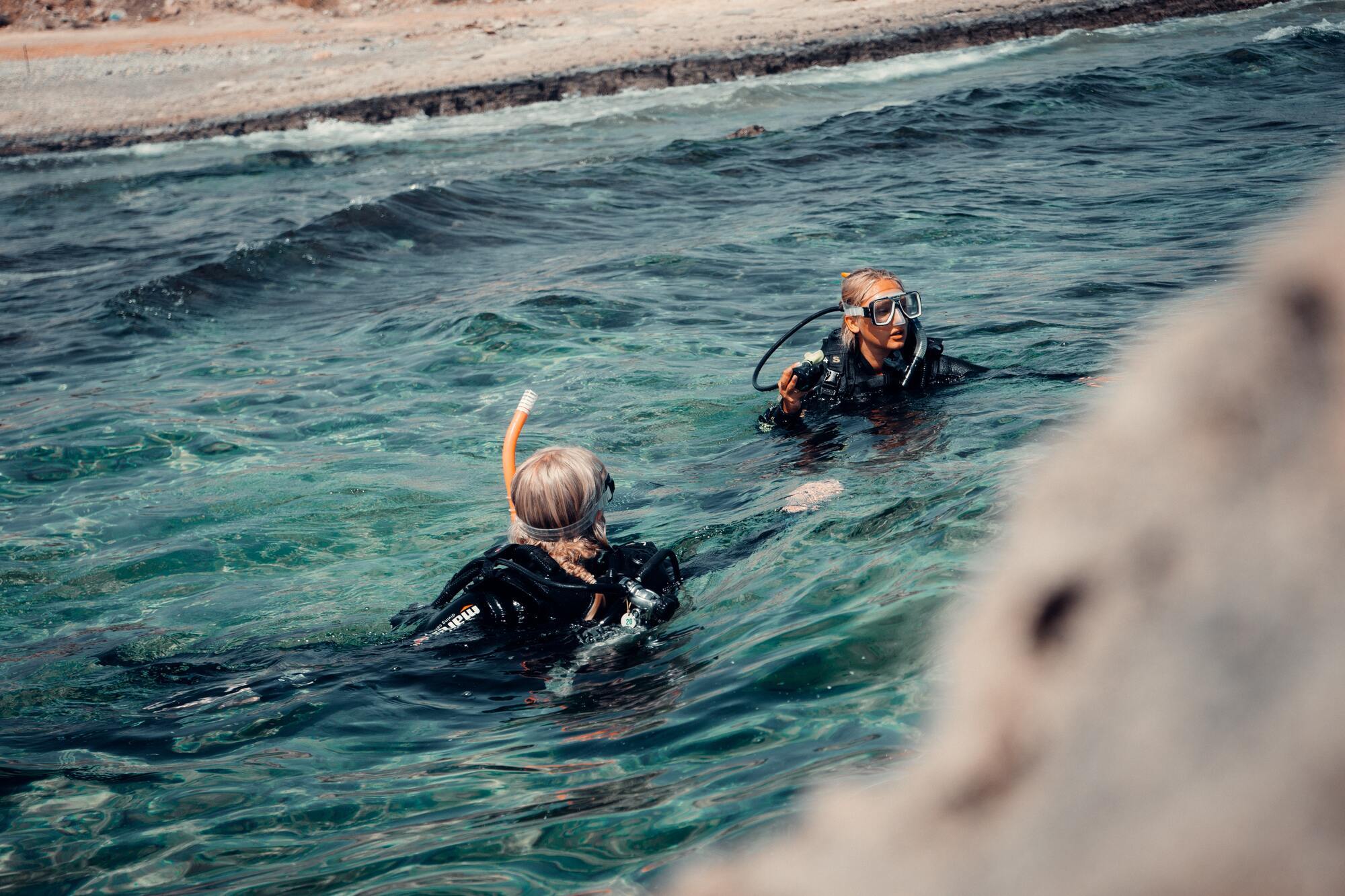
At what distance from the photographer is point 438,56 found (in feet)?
88.4

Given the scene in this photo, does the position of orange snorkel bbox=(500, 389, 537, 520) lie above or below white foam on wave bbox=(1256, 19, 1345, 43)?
below

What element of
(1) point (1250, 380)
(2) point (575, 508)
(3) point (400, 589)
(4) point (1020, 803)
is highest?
(1) point (1250, 380)

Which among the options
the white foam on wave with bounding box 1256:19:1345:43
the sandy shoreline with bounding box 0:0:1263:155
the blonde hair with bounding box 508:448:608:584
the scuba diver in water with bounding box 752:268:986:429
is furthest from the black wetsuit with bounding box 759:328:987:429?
the sandy shoreline with bounding box 0:0:1263:155

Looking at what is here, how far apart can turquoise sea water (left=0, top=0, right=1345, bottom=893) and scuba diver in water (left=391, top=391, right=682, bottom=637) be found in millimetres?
123

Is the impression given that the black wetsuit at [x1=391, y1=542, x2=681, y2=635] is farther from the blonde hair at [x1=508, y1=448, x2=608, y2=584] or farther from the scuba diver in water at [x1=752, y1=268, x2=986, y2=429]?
the scuba diver in water at [x1=752, y1=268, x2=986, y2=429]

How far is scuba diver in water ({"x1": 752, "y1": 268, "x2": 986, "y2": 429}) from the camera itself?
245 inches

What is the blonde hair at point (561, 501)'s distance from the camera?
3.90 metres

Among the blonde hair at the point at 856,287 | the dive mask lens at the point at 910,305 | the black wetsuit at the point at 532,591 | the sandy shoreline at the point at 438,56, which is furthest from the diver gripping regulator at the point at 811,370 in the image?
the sandy shoreline at the point at 438,56

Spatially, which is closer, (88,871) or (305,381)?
Answer: (88,871)

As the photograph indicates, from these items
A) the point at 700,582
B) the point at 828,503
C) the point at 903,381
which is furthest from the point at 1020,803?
the point at 903,381

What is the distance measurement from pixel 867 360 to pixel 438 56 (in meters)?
23.4

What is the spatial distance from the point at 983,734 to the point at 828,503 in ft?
13.8

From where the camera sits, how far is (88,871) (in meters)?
2.88

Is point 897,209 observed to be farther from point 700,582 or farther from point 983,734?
point 983,734
